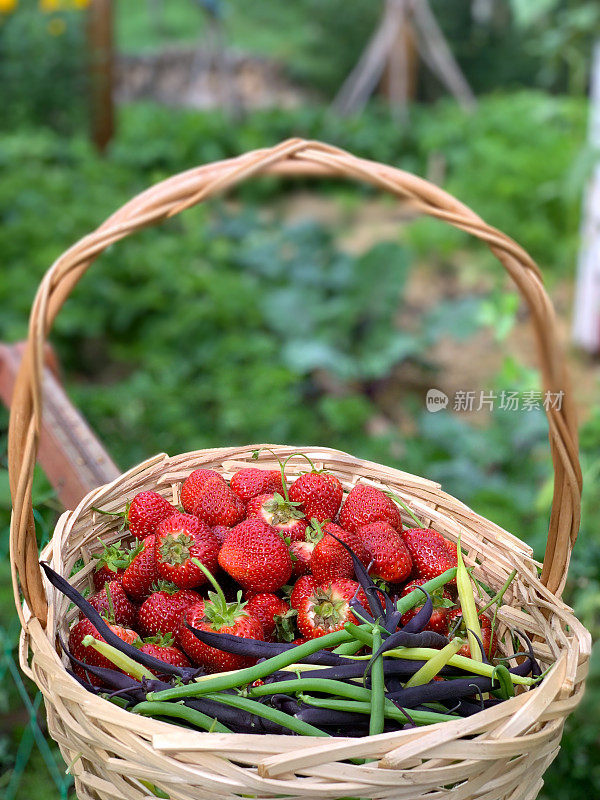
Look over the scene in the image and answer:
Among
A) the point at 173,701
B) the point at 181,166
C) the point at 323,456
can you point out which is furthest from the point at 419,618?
the point at 181,166

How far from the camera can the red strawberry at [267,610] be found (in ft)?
3.71

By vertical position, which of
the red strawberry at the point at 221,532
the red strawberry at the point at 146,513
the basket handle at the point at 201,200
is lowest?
the red strawberry at the point at 221,532

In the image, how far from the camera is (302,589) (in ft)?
3.79

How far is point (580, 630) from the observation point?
1013 millimetres

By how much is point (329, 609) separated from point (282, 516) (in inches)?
8.6

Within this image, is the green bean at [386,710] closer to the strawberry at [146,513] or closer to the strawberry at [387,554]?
the strawberry at [387,554]

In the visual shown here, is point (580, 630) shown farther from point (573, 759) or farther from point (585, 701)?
point (585, 701)

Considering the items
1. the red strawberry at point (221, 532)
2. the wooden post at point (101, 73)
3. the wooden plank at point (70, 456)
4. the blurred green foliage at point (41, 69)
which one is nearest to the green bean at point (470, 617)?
the red strawberry at point (221, 532)

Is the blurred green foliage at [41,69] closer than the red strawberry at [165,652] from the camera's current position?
No

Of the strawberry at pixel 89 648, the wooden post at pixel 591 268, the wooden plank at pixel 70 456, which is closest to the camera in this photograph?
the strawberry at pixel 89 648

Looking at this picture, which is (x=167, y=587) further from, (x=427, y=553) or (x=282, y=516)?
(x=427, y=553)

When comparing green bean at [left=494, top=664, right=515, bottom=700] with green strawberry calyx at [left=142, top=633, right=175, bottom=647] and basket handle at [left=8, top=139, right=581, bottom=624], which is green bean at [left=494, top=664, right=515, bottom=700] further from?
green strawberry calyx at [left=142, top=633, right=175, bottom=647]

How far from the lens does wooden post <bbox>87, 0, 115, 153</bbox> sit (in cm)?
570

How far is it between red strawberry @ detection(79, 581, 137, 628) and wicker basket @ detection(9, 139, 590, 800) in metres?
0.05
